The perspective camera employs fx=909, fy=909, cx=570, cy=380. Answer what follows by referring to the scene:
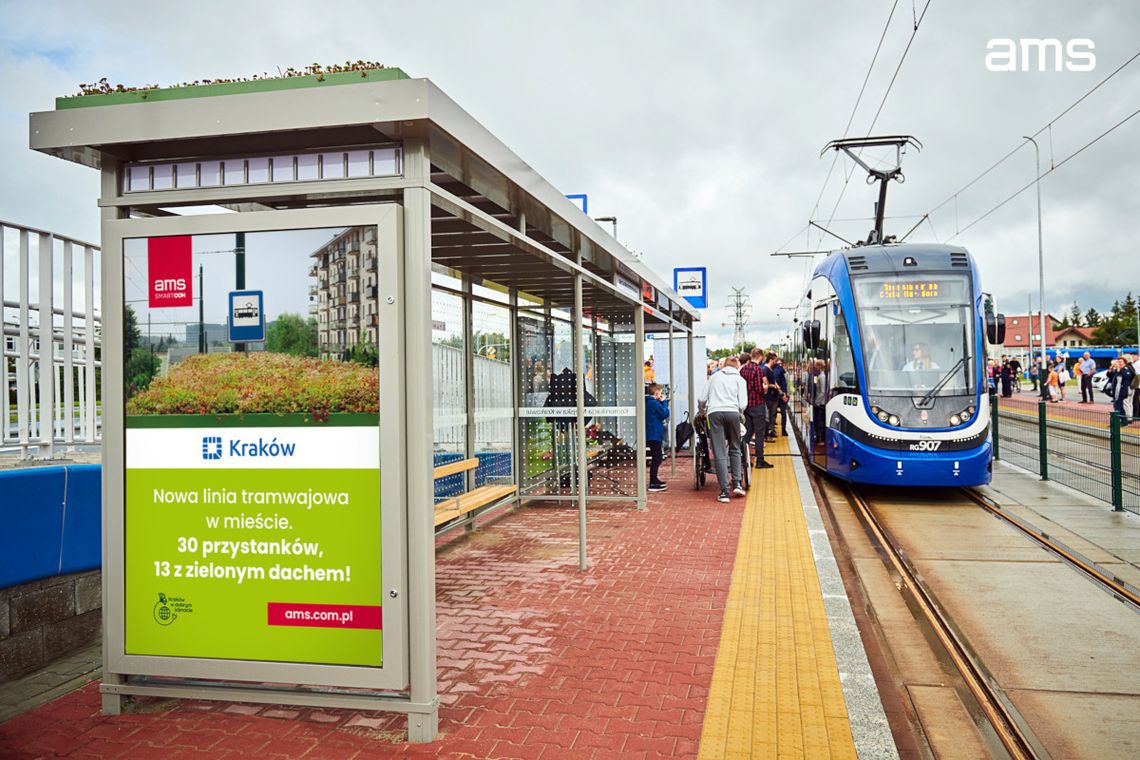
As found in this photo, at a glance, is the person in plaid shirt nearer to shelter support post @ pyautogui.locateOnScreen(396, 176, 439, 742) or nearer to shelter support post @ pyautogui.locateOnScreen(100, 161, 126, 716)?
shelter support post @ pyautogui.locateOnScreen(396, 176, 439, 742)

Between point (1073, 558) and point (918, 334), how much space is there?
13.6 ft

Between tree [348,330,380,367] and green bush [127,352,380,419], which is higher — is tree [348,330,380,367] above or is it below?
above

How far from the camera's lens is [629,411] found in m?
10.7

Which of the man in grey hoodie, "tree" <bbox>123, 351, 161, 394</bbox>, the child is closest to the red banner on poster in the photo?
"tree" <bbox>123, 351, 161, 394</bbox>

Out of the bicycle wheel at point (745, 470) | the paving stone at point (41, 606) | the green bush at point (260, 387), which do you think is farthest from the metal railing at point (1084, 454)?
the paving stone at point (41, 606)

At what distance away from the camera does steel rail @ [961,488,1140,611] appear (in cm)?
697

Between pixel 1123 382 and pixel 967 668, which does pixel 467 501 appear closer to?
pixel 967 668

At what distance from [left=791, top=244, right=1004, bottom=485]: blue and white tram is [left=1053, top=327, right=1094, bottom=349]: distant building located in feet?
418

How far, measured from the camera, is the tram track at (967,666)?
4.31 metres

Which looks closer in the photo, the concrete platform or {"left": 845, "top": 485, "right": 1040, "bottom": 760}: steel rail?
the concrete platform

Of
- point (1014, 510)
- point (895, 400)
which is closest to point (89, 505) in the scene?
point (895, 400)

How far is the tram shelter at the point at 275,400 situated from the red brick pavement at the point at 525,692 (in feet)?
0.55

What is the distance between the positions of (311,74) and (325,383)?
55.6 inches

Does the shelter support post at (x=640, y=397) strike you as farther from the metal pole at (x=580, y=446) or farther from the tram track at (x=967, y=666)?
the tram track at (x=967, y=666)
